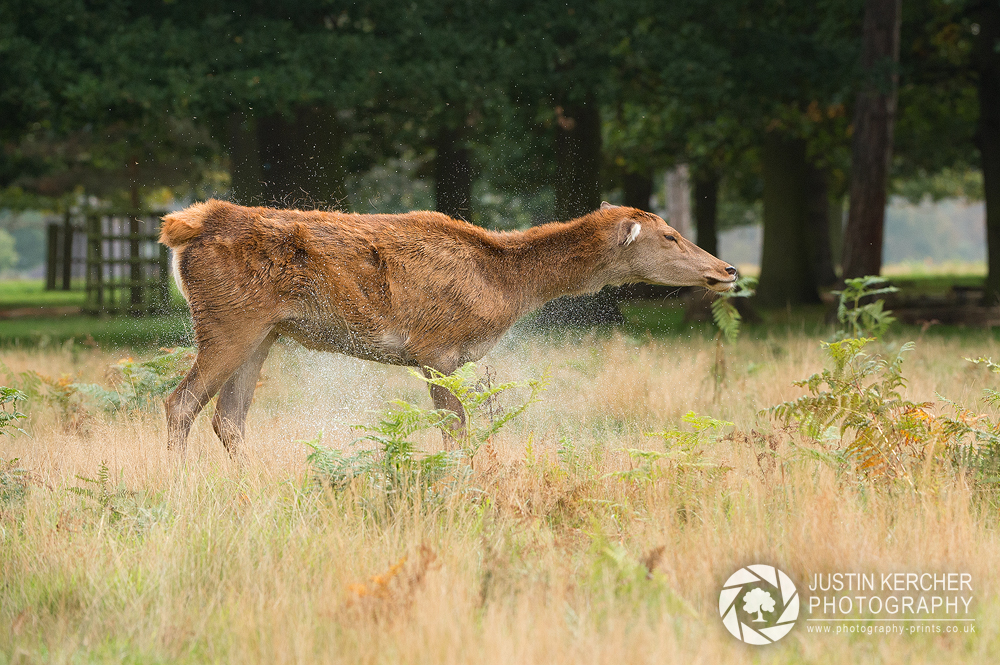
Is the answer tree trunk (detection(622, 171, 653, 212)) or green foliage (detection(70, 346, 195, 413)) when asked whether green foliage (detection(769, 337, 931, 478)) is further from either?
tree trunk (detection(622, 171, 653, 212))

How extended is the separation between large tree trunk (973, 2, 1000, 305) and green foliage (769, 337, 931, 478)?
42.2ft

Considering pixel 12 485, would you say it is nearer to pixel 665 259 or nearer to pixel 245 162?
pixel 665 259

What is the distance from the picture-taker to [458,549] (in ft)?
13.1

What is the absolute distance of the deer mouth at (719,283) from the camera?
22.1 ft

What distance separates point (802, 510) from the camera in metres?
4.48

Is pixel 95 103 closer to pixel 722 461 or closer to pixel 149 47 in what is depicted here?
pixel 149 47

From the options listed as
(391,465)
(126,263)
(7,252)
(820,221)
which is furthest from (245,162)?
(7,252)

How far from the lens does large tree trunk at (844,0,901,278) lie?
1371 cm

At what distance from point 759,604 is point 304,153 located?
12662 millimetres

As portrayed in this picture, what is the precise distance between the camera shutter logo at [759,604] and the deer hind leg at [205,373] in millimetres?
3410

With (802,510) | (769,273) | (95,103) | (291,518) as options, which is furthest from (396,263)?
(769,273)

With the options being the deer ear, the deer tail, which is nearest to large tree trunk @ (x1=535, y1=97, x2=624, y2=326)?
the deer ear

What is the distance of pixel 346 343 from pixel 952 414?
168 inches

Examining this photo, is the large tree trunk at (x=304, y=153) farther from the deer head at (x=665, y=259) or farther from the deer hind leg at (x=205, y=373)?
the deer hind leg at (x=205, y=373)
